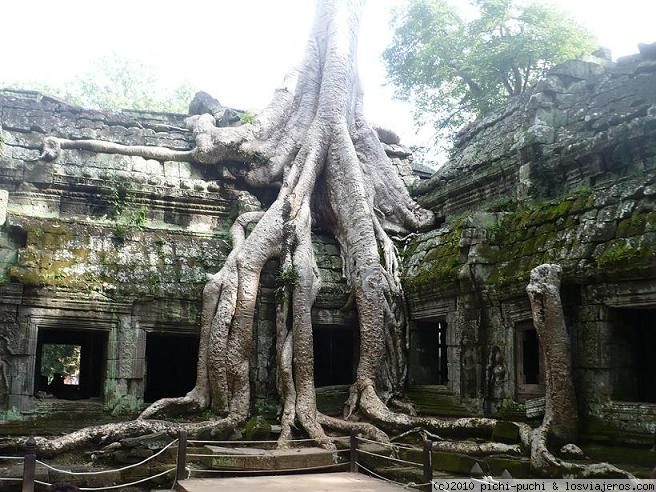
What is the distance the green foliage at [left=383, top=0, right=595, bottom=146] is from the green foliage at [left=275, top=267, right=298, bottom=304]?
8980 millimetres

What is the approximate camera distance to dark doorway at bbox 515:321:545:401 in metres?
6.99

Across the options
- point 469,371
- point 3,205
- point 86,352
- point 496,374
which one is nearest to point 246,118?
point 3,205

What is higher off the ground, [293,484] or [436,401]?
[436,401]

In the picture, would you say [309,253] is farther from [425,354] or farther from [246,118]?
[246,118]

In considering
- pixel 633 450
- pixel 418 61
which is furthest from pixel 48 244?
pixel 418 61

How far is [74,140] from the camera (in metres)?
9.77

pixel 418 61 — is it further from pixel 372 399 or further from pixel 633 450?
pixel 633 450

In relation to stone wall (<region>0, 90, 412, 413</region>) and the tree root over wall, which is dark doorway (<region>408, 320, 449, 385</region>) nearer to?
the tree root over wall

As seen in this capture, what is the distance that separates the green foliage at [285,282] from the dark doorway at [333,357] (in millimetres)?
2305

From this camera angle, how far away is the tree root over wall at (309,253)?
788 cm

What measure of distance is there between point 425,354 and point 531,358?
1871 millimetres

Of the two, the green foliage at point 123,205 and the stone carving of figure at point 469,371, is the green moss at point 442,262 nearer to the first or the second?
the stone carving of figure at point 469,371

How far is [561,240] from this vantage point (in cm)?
676

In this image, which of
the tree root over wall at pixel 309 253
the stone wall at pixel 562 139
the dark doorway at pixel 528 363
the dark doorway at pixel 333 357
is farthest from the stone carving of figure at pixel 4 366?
the stone wall at pixel 562 139
